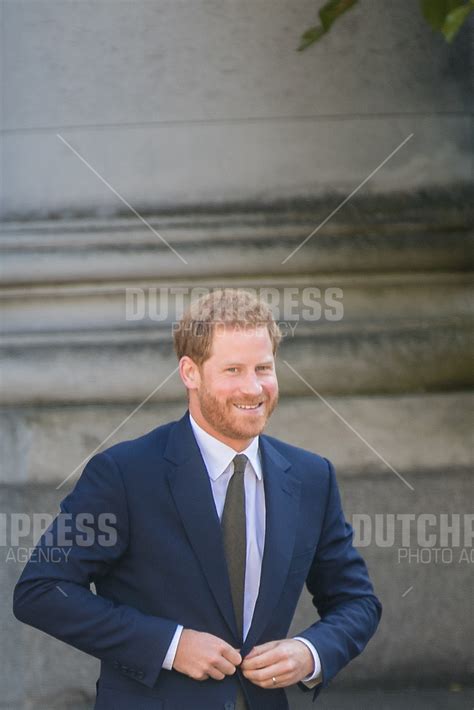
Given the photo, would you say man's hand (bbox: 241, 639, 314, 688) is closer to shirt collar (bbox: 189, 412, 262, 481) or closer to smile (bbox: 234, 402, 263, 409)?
shirt collar (bbox: 189, 412, 262, 481)

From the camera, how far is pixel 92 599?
2422 mm

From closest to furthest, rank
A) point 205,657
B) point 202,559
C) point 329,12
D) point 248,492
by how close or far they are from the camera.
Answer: point 205,657 < point 202,559 < point 248,492 < point 329,12

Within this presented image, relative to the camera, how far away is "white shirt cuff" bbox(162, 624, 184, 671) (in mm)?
2406

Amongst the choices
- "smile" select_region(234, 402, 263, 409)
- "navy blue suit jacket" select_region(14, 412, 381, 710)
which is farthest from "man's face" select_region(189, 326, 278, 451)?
"navy blue suit jacket" select_region(14, 412, 381, 710)

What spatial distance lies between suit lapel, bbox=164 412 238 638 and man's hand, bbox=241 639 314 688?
0.28 feet

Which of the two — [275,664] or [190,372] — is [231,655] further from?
[190,372]

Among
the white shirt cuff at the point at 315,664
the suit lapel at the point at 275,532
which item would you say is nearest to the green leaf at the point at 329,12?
the suit lapel at the point at 275,532

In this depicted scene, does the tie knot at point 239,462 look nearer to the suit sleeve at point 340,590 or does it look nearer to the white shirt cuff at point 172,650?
the suit sleeve at point 340,590

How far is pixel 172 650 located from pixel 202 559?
0.63ft

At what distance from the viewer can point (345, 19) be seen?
4.34 meters

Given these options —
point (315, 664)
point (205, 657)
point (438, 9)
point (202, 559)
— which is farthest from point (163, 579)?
point (438, 9)

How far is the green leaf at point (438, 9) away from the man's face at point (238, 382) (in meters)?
0.86

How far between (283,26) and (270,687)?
2634 millimetres

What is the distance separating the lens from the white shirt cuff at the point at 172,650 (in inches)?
94.7
